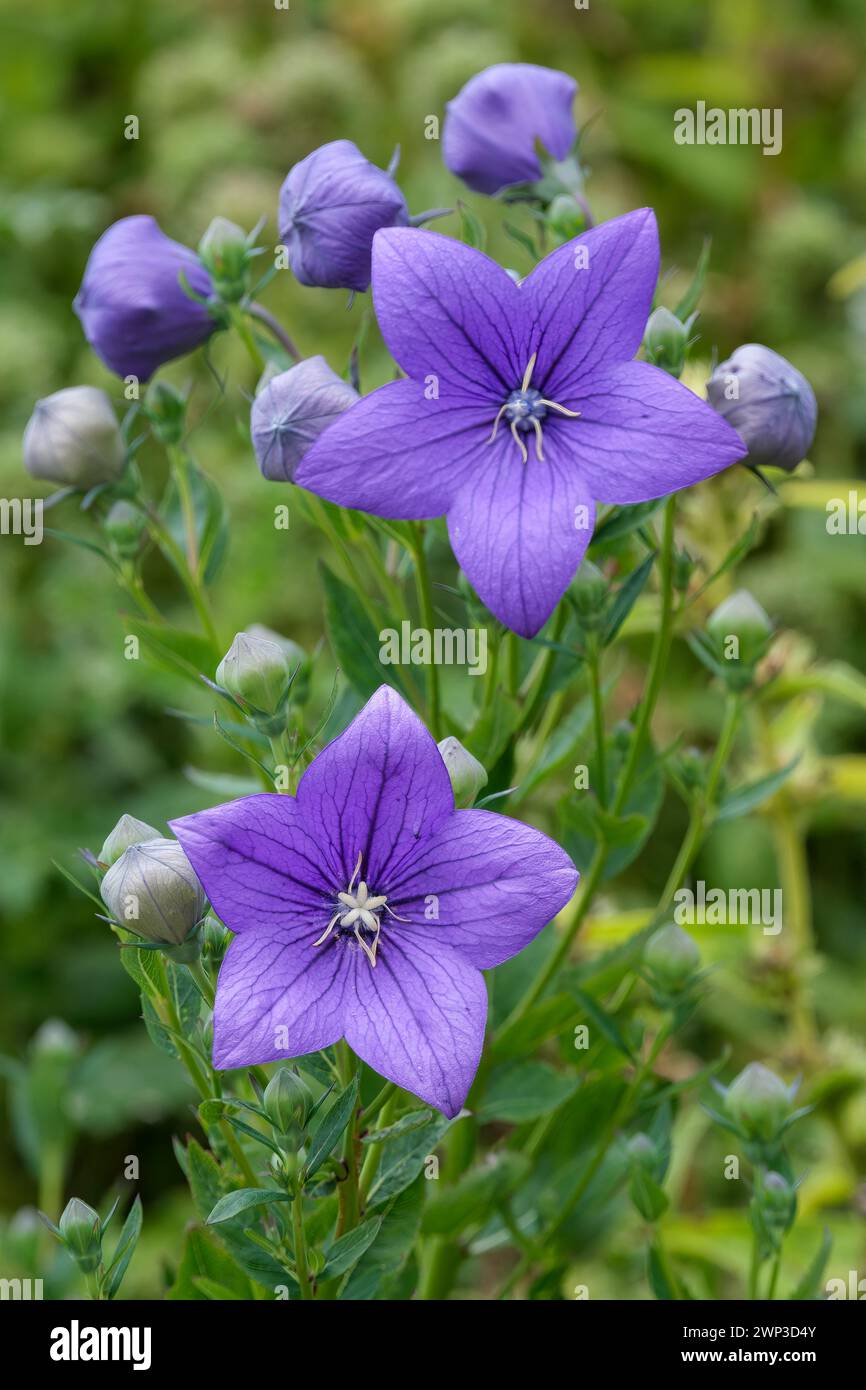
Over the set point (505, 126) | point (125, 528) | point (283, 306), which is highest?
point (283, 306)

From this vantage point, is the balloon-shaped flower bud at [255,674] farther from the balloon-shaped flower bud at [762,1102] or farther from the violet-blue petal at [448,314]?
the balloon-shaped flower bud at [762,1102]

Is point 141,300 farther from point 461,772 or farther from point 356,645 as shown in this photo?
point 461,772

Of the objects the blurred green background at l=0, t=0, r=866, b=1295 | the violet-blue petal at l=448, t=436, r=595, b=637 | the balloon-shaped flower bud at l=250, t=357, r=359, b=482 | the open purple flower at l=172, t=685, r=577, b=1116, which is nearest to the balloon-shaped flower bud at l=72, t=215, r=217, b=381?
the balloon-shaped flower bud at l=250, t=357, r=359, b=482

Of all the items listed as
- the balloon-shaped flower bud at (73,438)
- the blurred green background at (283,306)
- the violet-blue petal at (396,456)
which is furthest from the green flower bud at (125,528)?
the blurred green background at (283,306)

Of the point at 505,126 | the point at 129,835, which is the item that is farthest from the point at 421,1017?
the point at 505,126
